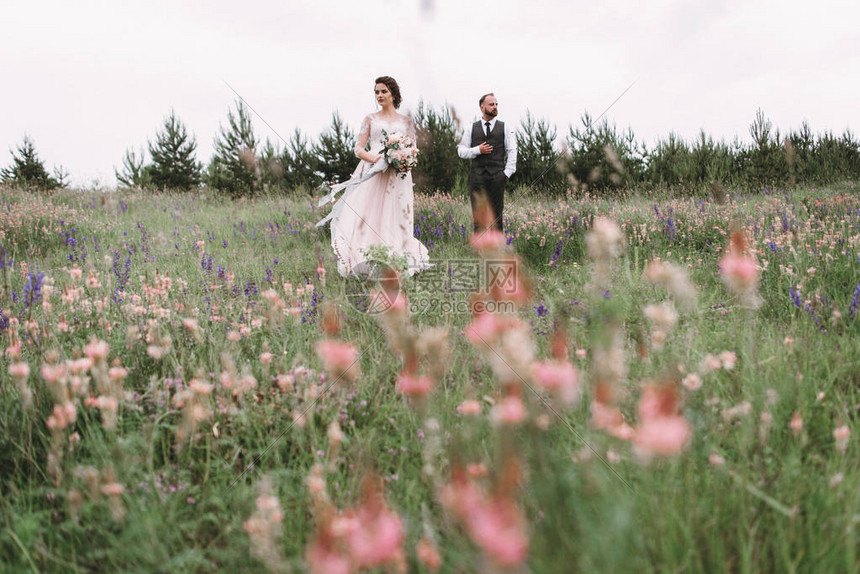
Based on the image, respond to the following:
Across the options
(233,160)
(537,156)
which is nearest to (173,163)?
(233,160)

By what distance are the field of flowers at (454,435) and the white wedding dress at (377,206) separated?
2030mm

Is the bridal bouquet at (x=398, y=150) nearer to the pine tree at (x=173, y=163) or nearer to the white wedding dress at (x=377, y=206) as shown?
the white wedding dress at (x=377, y=206)

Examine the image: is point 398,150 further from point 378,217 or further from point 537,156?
point 537,156

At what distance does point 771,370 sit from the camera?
2035mm

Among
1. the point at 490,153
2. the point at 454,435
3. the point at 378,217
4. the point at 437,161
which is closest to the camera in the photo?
the point at 454,435

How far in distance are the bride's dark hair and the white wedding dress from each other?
28cm

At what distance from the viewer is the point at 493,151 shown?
258 inches

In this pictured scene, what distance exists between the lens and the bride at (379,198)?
5551 mm

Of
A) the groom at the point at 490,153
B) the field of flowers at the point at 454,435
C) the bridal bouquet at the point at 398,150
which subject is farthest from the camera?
the groom at the point at 490,153

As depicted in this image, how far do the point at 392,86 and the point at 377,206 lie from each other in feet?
4.59

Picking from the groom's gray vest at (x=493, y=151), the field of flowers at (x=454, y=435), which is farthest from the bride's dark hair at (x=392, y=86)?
the field of flowers at (x=454, y=435)

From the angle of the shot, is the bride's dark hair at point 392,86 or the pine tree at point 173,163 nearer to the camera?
the bride's dark hair at point 392,86

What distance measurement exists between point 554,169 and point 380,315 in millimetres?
14045

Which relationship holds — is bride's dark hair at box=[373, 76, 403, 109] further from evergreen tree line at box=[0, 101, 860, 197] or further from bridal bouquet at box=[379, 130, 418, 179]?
evergreen tree line at box=[0, 101, 860, 197]
